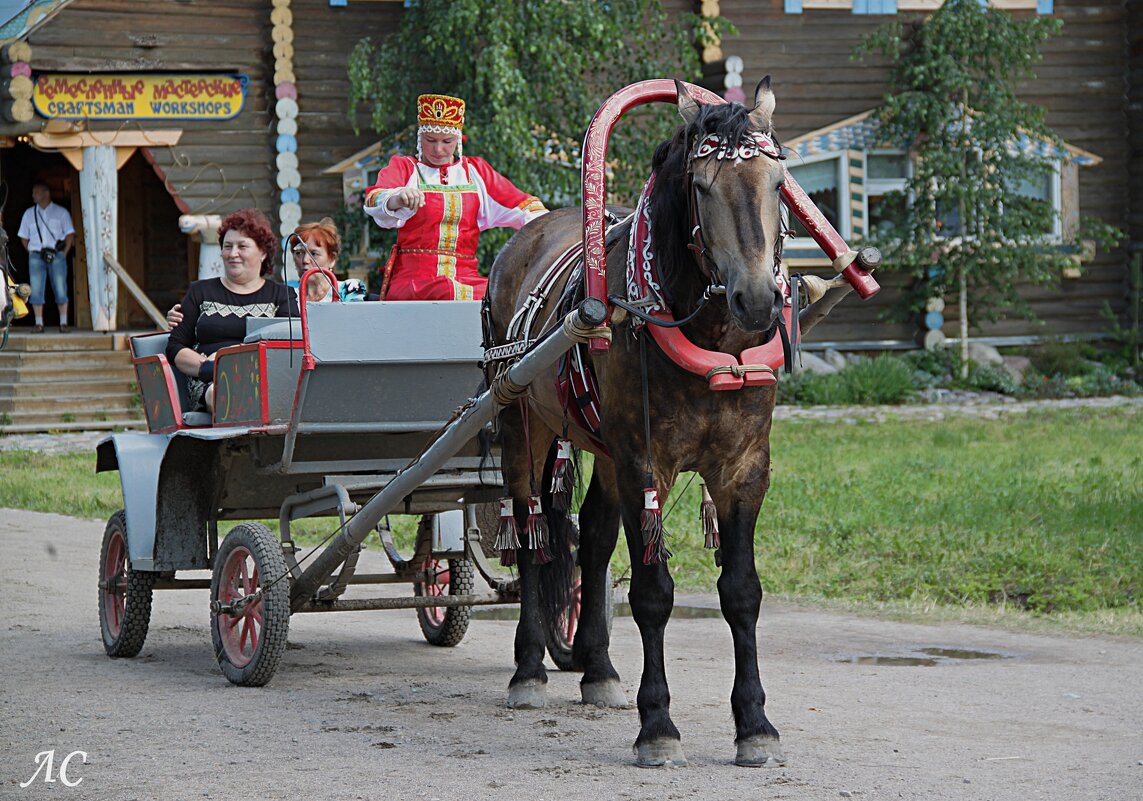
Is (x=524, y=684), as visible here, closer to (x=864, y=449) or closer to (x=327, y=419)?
(x=327, y=419)

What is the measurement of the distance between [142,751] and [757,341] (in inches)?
90.0

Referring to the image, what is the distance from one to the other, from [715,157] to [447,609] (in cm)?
312

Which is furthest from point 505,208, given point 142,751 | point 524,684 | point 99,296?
point 99,296

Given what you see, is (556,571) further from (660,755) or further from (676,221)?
(676,221)

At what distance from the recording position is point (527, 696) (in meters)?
5.55

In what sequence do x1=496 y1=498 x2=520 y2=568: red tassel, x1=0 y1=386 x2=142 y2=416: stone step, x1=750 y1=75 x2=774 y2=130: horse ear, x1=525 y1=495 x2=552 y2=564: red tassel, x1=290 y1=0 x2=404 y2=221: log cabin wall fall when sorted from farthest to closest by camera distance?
x1=290 y1=0 x2=404 y2=221: log cabin wall < x1=0 y1=386 x2=142 y2=416: stone step < x1=496 y1=498 x2=520 y2=568: red tassel < x1=525 y1=495 x2=552 y2=564: red tassel < x1=750 y1=75 x2=774 y2=130: horse ear

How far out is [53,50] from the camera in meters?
17.1

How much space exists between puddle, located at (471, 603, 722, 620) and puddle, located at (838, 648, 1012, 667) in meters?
1.22

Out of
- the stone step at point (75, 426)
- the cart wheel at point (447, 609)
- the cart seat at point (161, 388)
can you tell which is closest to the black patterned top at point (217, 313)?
the cart seat at point (161, 388)

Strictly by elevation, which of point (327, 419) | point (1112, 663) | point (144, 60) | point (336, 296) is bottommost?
point (1112, 663)

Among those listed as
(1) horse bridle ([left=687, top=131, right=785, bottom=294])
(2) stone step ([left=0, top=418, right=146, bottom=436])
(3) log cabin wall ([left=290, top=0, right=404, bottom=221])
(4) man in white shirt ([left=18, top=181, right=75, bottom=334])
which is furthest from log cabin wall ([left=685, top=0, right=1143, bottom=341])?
(1) horse bridle ([left=687, top=131, right=785, bottom=294])

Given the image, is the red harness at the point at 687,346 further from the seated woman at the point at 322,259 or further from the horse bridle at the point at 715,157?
the seated woman at the point at 322,259

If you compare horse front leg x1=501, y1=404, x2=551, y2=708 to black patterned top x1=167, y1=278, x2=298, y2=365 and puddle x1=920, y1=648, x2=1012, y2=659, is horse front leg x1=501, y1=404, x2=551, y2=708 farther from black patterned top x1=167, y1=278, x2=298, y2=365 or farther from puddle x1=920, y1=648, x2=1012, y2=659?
puddle x1=920, y1=648, x2=1012, y2=659

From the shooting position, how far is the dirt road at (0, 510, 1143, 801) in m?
4.35
